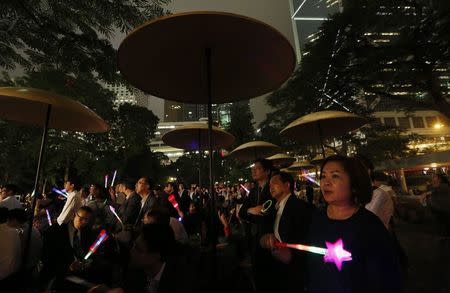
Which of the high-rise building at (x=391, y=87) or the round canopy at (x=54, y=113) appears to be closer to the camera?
the round canopy at (x=54, y=113)

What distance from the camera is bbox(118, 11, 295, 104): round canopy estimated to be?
6.48ft

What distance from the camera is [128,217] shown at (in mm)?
5344

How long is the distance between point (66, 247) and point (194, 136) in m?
3.23

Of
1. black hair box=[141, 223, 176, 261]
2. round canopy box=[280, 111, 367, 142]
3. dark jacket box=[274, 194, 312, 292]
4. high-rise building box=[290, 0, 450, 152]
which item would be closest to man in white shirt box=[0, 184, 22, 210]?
black hair box=[141, 223, 176, 261]

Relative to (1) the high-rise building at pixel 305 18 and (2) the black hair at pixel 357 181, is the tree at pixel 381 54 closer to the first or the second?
(2) the black hair at pixel 357 181

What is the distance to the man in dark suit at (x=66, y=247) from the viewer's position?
4.36 metres

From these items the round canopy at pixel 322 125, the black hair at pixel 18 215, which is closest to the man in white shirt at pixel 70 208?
the black hair at pixel 18 215

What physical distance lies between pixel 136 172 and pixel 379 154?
97.4 ft

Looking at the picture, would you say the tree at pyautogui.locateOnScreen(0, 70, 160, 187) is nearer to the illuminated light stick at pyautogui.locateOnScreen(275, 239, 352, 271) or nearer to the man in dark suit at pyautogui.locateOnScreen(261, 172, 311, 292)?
the man in dark suit at pyautogui.locateOnScreen(261, 172, 311, 292)

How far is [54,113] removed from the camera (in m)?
3.77

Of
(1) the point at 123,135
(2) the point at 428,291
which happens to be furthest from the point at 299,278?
(1) the point at 123,135

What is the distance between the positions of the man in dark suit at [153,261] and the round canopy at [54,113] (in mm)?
1832

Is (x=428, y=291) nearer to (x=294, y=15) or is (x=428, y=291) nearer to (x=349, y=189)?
(x=349, y=189)

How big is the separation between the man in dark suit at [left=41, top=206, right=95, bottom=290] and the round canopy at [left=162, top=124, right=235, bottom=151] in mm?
2207
